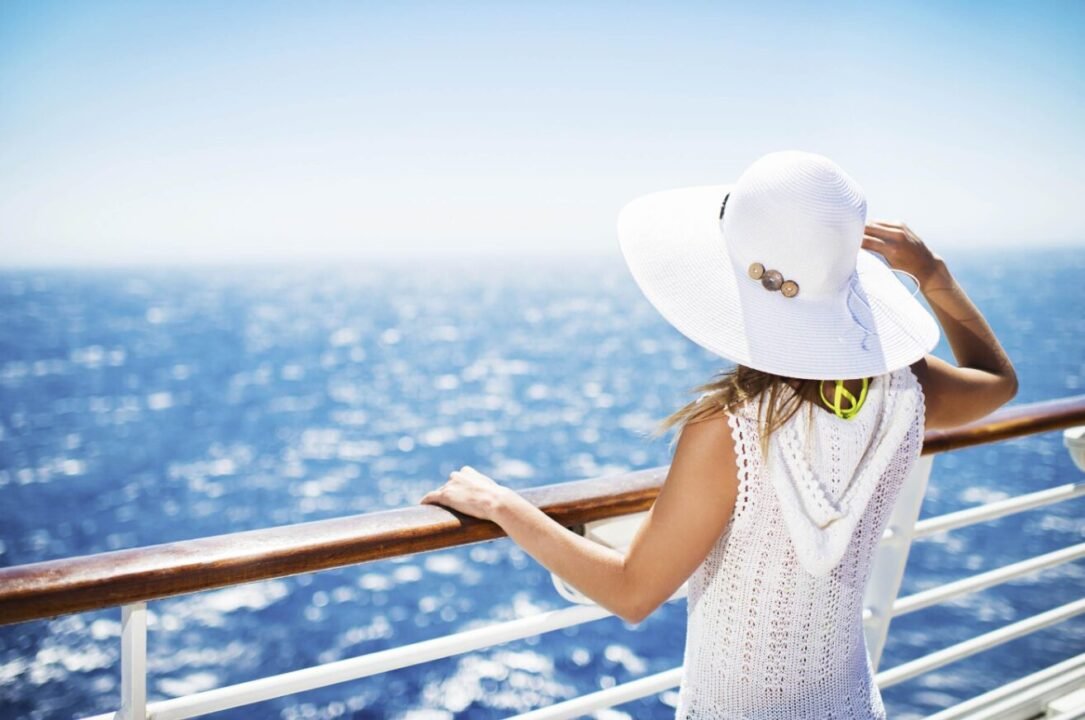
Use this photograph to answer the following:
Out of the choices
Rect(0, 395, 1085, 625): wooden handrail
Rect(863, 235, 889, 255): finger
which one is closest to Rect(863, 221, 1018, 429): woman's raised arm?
Rect(863, 235, 889, 255): finger

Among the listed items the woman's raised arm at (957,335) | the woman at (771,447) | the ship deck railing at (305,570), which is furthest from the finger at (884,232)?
the ship deck railing at (305,570)

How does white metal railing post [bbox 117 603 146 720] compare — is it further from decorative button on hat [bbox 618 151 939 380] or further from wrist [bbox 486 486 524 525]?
decorative button on hat [bbox 618 151 939 380]

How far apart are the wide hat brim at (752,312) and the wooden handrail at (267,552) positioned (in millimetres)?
350

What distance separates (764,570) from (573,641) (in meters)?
10.4

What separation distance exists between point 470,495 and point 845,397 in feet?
1.45

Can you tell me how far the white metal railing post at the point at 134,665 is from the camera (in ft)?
2.68

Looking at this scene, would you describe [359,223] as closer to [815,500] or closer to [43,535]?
[43,535]

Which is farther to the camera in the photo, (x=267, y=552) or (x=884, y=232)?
(x=884, y=232)

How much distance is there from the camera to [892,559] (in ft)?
4.63

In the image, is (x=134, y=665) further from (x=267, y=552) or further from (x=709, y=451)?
(x=709, y=451)

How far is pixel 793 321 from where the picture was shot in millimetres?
725

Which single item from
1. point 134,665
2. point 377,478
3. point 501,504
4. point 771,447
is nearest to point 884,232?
point 771,447

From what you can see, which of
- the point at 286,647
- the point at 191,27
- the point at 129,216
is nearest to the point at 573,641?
the point at 286,647

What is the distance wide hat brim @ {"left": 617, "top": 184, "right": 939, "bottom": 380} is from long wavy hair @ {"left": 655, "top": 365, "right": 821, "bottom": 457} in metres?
0.04
